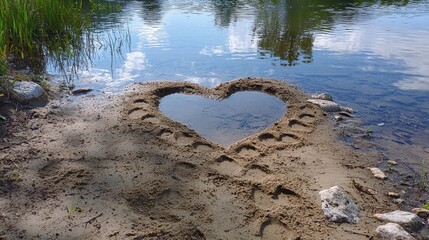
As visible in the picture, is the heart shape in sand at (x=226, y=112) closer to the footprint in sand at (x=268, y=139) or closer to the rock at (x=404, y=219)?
the footprint in sand at (x=268, y=139)

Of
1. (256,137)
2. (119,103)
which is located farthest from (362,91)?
(119,103)

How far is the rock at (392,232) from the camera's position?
267 cm

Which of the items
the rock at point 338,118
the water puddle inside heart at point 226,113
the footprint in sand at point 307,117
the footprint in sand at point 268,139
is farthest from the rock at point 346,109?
the footprint in sand at point 268,139

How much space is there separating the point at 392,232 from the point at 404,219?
0.25 m

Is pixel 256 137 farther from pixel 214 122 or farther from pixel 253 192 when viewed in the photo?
pixel 253 192

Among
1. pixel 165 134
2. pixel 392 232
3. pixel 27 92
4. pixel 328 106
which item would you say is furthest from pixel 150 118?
pixel 392 232

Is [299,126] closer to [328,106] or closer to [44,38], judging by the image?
[328,106]

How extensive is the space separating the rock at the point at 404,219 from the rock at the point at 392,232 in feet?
0.39

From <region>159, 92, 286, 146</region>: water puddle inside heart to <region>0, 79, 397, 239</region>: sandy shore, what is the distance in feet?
0.68

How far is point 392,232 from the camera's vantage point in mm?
2701

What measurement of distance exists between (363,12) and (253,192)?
11486 mm

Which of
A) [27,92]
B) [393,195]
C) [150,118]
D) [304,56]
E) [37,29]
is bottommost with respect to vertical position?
[393,195]

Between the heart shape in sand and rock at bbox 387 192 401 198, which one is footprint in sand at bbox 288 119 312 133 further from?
rock at bbox 387 192 401 198

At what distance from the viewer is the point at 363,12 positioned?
12672 millimetres
